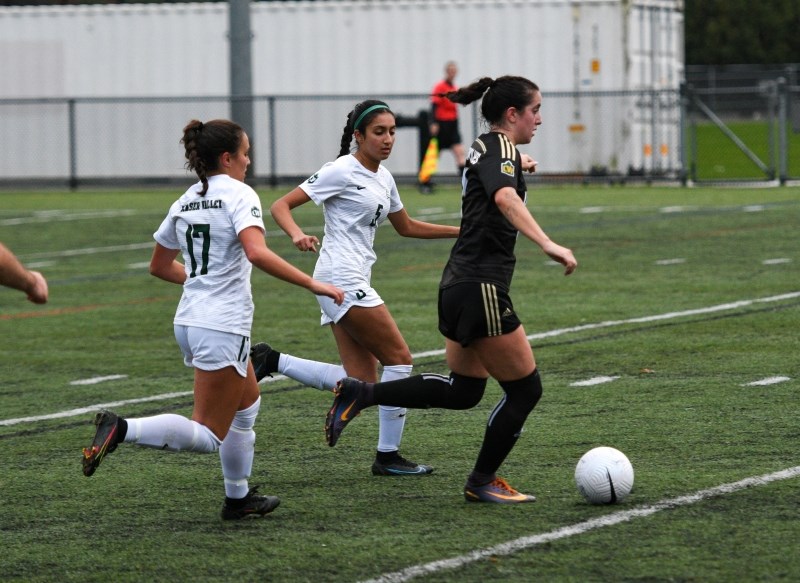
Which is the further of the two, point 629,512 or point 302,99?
point 302,99

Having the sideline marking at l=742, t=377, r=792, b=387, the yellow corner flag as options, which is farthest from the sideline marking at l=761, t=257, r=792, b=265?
the yellow corner flag

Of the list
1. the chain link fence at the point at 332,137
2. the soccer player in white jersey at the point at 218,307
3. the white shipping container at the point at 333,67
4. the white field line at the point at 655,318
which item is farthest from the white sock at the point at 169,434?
the white shipping container at the point at 333,67

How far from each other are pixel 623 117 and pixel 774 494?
2273cm

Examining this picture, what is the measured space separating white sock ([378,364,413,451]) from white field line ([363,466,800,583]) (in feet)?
4.71

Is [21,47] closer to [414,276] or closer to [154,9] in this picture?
[154,9]

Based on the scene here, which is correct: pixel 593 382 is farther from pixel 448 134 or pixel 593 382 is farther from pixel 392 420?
pixel 448 134

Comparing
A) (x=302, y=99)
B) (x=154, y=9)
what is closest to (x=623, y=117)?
(x=302, y=99)

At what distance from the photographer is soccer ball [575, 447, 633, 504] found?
6.58 m

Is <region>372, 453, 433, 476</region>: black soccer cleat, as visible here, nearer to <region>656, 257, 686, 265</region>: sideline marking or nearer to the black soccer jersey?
the black soccer jersey

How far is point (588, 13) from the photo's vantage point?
29609 millimetres

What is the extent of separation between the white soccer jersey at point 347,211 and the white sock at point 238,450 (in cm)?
120

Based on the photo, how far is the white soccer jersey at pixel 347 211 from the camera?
766 centimetres

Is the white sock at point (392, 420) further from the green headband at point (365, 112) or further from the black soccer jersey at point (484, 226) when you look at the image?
the green headband at point (365, 112)

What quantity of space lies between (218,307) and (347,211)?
4.80 feet
